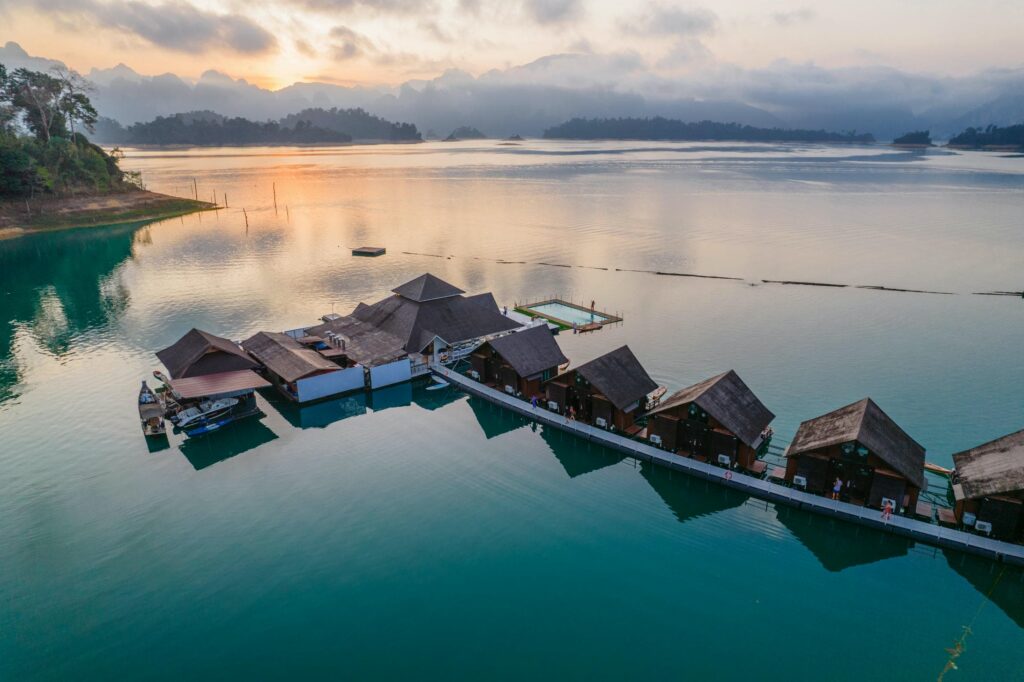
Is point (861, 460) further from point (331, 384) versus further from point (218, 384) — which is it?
point (218, 384)

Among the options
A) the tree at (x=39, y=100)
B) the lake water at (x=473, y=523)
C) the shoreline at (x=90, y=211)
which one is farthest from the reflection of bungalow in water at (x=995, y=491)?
the tree at (x=39, y=100)

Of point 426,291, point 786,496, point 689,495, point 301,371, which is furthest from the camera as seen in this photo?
point 426,291

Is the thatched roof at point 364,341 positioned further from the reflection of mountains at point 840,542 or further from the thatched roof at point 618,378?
the reflection of mountains at point 840,542

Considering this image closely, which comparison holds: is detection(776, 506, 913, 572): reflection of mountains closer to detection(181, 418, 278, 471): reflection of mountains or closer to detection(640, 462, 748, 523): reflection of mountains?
detection(640, 462, 748, 523): reflection of mountains

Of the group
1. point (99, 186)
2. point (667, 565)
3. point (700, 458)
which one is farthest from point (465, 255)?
point (99, 186)

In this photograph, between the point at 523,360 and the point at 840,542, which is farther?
the point at 523,360

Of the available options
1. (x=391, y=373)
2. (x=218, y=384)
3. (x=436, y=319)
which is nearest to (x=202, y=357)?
(x=218, y=384)
